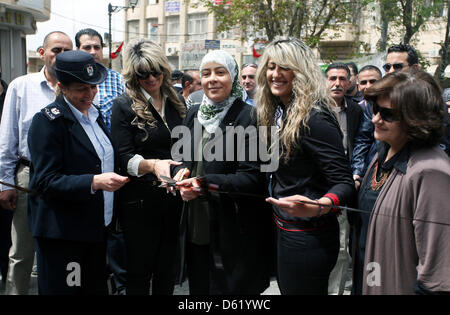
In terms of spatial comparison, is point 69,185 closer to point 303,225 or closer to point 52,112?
point 52,112

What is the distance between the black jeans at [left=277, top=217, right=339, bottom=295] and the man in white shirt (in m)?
2.27

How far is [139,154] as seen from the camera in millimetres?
3072

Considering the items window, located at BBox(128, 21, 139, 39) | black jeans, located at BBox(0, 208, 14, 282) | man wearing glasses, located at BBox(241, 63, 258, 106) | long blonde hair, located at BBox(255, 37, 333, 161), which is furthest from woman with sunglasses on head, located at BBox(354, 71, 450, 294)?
window, located at BBox(128, 21, 139, 39)

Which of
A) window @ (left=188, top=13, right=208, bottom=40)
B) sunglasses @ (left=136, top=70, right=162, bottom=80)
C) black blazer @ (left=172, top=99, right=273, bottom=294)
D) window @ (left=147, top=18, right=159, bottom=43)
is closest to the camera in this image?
black blazer @ (left=172, top=99, right=273, bottom=294)

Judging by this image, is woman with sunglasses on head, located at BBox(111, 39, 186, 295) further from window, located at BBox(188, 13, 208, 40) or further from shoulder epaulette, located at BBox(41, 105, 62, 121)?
window, located at BBox(188, 13, 208, 40)

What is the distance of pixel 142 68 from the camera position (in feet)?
10.3

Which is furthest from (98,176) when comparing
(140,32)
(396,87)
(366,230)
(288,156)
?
(140,32)

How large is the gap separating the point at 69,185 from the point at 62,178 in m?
0.06

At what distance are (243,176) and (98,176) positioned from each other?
33.9 inches

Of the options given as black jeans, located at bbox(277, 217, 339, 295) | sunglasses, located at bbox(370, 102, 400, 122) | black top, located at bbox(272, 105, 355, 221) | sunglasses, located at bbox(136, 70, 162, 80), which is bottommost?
black jeans, located at bbox(277, 217, 339, 295)

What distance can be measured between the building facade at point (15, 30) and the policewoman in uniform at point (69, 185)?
545 inches

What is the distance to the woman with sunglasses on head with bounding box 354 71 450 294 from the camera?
1795 millimetres

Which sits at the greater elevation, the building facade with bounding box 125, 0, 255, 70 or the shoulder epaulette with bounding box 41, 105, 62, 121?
the building facade with bounding box 125, 0, 255, 70
